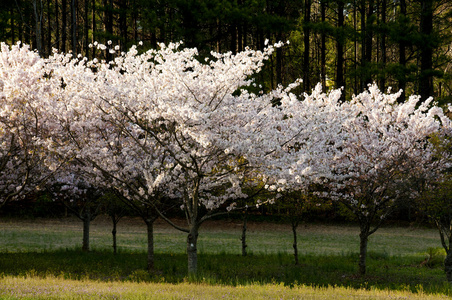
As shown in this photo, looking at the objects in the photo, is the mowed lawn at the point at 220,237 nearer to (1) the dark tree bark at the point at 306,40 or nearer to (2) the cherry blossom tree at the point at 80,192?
(2) the cherry blossom tree at the point at 80,192

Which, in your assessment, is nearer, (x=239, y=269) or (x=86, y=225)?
(x=239, y=269)

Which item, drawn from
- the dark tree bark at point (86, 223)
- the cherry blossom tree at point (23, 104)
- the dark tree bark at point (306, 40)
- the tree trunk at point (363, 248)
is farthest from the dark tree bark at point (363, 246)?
the dark tree bark at point (306, 40)

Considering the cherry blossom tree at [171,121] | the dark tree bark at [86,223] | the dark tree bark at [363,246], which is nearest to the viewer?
the cherry blossom tree at [171,121]

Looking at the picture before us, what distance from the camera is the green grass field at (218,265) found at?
9422mm

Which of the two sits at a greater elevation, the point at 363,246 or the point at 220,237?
the point at 363,246

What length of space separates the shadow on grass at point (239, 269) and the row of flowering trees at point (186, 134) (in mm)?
1252

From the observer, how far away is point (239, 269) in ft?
50.9

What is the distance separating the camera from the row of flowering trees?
37.3 ft

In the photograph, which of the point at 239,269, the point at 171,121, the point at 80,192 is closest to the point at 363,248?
the point at 239,269

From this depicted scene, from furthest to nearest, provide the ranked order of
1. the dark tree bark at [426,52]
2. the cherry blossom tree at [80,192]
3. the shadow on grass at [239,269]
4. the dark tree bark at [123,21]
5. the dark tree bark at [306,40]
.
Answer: the dark tree bark at [123,21] < the dark tree bark at [306,40] < the dark tree bark at [426,52] < the cherry blossom tree at [80,192] < the shadow on grass at [239,269]

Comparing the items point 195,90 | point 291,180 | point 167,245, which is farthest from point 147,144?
point 167,245

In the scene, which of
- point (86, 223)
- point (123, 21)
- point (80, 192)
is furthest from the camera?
point (123, 21)

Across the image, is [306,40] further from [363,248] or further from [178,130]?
[178,130]

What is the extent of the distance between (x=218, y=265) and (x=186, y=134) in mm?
6364
